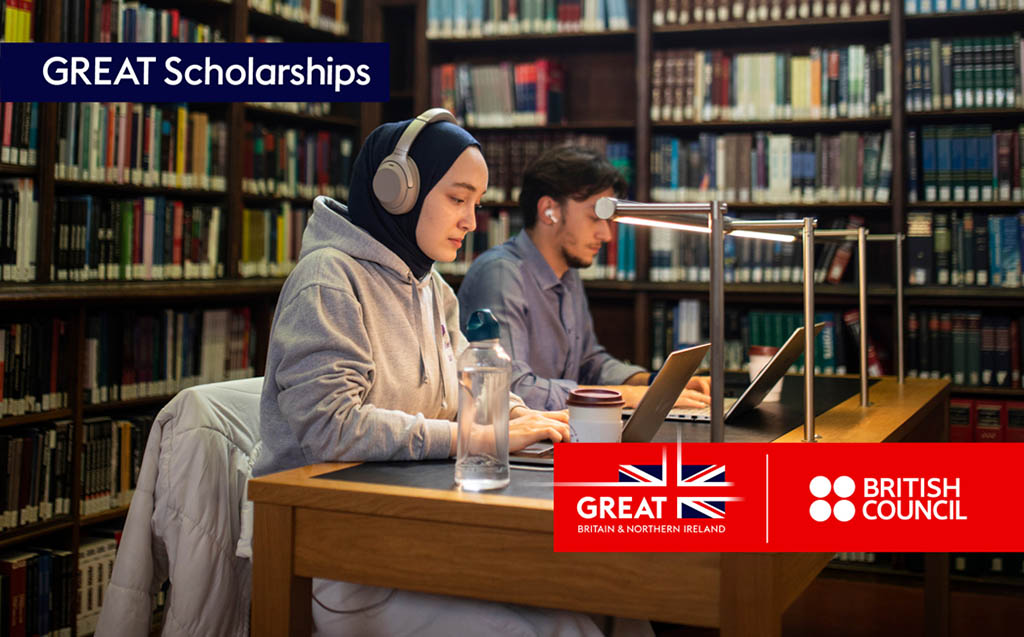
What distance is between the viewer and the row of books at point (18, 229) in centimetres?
258

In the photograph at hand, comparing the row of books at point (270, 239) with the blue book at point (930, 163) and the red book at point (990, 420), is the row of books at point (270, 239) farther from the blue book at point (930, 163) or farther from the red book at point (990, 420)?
the red book at point (990, 420)

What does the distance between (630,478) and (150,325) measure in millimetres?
2296

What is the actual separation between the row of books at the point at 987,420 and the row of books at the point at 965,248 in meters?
0.41

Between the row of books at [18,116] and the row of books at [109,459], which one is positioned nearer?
the row of books at [18,116]

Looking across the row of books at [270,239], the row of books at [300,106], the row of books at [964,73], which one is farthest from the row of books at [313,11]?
the row of books at [964,73]

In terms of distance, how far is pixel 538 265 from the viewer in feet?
8.32

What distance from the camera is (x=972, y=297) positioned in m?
3.21

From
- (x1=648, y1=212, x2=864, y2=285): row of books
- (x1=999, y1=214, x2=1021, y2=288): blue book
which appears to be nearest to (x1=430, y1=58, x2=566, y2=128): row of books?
(x1=648, y1=212, x2=864, y2=285): row of books

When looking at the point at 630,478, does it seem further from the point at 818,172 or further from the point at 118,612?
the point at 818,172

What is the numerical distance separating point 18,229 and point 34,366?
38 centimetres

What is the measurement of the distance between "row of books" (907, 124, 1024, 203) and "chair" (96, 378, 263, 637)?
107 inches

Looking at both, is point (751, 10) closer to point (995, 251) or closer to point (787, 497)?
point (995, 251)

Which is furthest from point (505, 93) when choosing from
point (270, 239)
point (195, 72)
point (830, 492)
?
point (830, 492)

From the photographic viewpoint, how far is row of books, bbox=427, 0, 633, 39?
364 cm
